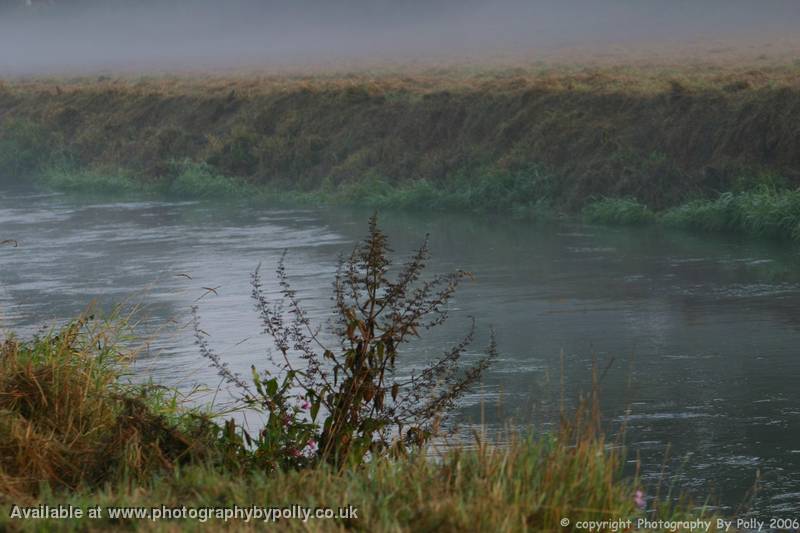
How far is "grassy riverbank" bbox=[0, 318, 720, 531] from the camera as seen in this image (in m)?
5.50

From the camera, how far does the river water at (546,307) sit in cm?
980

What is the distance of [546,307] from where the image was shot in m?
15.3

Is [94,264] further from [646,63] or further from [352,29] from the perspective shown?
[352,29]

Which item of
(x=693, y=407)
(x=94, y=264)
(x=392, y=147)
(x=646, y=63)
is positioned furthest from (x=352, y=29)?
(x=693, y=407)

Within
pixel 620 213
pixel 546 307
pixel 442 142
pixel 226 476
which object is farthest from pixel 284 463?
pixel 442 142

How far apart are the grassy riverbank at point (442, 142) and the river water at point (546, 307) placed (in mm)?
1809

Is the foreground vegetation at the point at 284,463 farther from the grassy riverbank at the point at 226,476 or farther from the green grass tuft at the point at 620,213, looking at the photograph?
the green grass tuft at the point at 620,213

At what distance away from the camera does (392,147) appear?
30234 mm

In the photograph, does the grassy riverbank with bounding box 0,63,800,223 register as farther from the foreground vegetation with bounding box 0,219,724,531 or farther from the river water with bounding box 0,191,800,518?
the foreground vegetation with bounding box 0,219,724,531

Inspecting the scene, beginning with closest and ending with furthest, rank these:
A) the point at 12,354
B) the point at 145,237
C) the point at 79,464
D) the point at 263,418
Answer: the point at 79,464
the point at 12,354
the point at 263,418
the point at 145,237

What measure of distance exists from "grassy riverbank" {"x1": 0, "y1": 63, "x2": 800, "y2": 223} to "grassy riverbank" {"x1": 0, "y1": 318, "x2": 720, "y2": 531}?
1662cm

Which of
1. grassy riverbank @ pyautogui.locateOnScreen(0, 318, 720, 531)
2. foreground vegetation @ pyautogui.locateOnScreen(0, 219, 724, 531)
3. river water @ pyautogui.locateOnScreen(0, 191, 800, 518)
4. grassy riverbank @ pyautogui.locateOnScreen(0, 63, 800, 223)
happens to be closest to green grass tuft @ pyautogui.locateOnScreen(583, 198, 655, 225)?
river water @ pyautogui.locateOnScreen(0, 191, 800, 518)

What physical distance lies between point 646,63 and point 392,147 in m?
23.6

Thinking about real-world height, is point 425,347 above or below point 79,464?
below
